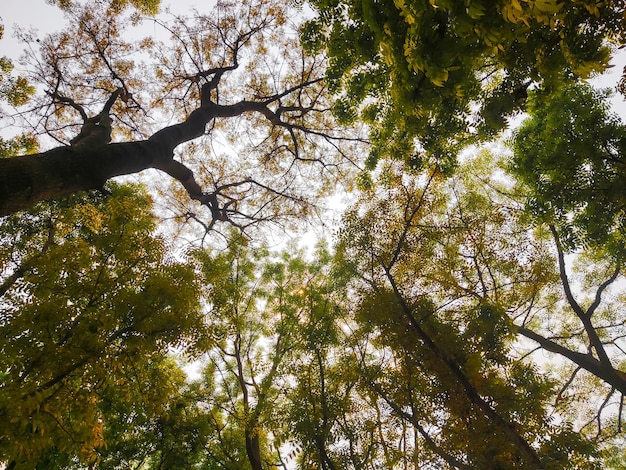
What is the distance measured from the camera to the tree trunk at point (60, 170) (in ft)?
9.85

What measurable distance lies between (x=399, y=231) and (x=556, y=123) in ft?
12.2

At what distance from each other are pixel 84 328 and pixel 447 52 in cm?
468

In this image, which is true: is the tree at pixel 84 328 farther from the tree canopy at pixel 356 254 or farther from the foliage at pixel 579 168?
the foliage at pixel 579 168

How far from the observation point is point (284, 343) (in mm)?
9172

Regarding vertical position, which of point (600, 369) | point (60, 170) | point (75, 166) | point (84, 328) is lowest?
point (600, 369)

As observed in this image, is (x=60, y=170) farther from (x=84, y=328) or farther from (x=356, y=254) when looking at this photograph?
(x=356, y=254)

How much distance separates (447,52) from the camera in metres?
2.06

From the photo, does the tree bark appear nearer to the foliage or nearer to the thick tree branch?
the foliage


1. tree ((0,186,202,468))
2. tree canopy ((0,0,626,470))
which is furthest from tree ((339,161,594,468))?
tree ((0,186,202,468))

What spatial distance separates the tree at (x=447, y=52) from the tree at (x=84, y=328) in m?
3.97

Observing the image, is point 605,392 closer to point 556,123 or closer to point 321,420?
point 556,123

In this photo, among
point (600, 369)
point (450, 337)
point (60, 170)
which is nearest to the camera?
point (60, 170)

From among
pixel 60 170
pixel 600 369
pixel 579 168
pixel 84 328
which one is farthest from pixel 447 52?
pixel 600 369

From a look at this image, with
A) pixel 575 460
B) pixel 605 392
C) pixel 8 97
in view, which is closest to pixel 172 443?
pixel 575 460
